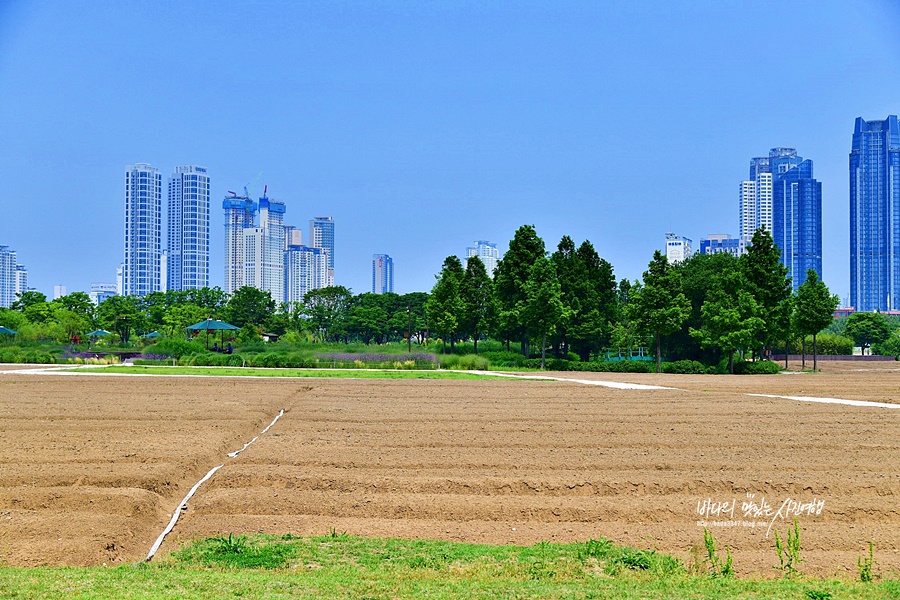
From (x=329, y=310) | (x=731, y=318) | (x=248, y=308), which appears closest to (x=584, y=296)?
(x=731, y=318)

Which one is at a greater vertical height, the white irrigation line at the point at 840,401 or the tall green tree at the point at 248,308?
the tall green tree at the point at 248,308

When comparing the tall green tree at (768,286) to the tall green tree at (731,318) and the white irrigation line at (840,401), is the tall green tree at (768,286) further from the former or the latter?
the white irrigation line at (840,401)

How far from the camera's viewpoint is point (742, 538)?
819 cm

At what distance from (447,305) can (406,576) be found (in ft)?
158

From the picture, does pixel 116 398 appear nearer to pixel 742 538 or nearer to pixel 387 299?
pixel 742 538

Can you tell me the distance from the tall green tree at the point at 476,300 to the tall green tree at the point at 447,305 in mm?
498

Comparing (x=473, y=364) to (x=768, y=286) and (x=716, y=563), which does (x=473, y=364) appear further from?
(x=716, y=563)

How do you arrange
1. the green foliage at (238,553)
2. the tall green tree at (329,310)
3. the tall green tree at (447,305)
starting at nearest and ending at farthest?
the green foliage at (238,553) < the tall green tree at (447,305) < the tall green tree at (329,310)

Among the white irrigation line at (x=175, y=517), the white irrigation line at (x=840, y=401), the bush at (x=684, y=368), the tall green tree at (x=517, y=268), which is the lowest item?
the bush at (x=684, y=368)

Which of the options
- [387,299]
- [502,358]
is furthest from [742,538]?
[387,299]

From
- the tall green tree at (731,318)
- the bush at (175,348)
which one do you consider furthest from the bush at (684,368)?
the bush at (175,348)

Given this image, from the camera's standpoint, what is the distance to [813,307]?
44.0 meters

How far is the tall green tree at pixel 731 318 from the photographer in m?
40.8

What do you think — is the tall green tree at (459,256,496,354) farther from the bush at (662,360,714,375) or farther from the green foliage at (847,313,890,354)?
the green foliage at (847,313,890,354)
